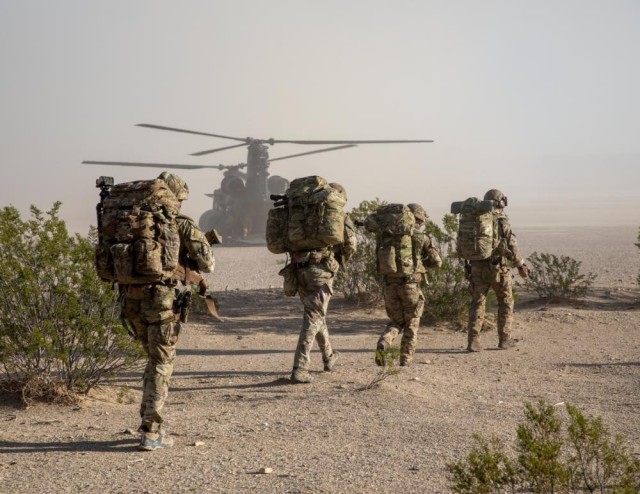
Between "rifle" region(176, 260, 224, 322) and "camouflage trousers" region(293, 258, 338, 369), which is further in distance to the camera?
"camouflage trousers" region(293, 258, 338, 369)

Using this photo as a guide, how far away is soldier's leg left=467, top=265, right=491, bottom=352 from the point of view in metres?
10.0

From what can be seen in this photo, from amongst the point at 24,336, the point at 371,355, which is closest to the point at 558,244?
the point at 371,355

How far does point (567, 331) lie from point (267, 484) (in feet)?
24.6

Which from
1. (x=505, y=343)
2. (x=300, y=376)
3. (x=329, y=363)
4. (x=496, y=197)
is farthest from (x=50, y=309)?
(x=505, y=343)

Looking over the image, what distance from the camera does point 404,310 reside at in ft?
29.1

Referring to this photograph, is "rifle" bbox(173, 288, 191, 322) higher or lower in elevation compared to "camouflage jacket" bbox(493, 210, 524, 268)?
lower

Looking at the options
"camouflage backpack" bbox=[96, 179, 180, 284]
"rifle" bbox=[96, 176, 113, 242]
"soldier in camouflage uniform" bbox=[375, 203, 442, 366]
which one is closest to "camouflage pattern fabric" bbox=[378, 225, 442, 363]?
"soldier in camouflage uniform" bbox=[375, 203, 442, 366]

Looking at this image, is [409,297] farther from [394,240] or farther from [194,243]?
[194,243]

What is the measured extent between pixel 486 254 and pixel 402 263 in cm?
154

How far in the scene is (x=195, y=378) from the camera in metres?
8.41

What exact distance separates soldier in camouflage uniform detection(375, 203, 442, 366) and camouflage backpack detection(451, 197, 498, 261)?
86cm

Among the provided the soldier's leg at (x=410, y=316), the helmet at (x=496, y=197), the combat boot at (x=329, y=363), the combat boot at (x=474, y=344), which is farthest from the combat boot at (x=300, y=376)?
the helmet at (x=496, y=197)

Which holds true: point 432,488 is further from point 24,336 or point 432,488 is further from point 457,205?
point 457,205

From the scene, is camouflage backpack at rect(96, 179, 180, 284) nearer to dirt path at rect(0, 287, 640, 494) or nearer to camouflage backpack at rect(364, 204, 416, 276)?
dirt path at rect(0, 287, 640, 494)
